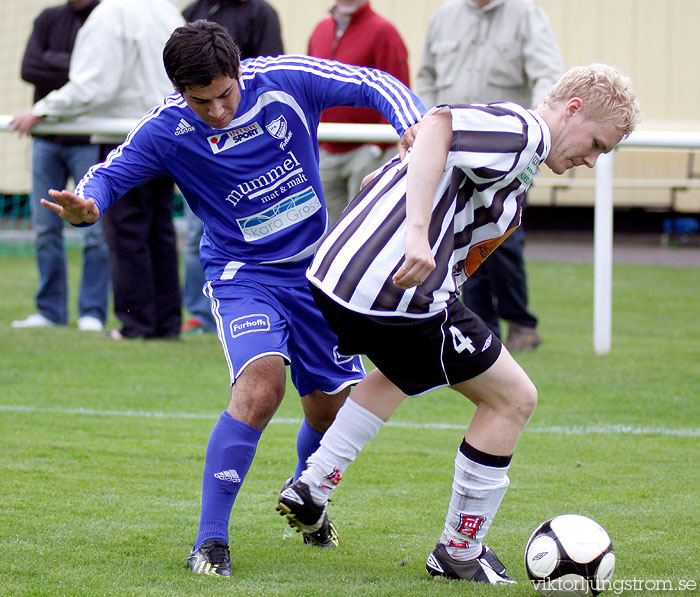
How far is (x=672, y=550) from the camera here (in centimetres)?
341

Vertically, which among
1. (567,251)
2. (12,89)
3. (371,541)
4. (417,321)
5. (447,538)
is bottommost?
(567,251)

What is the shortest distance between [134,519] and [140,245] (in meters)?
3.40

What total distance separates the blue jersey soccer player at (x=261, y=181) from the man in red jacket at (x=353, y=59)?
11.7ft

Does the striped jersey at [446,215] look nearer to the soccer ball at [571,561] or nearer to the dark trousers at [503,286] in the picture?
the soccer ball at [571,561]

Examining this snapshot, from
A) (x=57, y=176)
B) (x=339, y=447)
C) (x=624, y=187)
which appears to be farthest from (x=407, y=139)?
(x=624, y=187)

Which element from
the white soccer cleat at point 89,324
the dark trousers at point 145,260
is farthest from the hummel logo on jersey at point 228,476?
the white soccer cleat at point 89,324

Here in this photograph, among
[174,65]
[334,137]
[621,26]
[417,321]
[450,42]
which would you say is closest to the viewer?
[417,321]

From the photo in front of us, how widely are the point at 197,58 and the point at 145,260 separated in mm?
3769

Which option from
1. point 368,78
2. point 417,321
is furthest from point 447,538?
point 368,78

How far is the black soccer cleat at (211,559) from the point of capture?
314cm

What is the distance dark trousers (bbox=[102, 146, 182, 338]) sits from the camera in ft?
22.4

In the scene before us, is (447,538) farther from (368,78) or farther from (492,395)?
(368,78)

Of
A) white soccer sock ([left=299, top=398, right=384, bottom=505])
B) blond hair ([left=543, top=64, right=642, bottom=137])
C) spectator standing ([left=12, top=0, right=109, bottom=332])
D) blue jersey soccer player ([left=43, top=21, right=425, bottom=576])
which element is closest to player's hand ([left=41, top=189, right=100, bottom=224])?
blue jersey soccer player ([left=43, top=21, right=425, bottom=576])

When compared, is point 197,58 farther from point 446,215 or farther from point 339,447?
point 339,447
